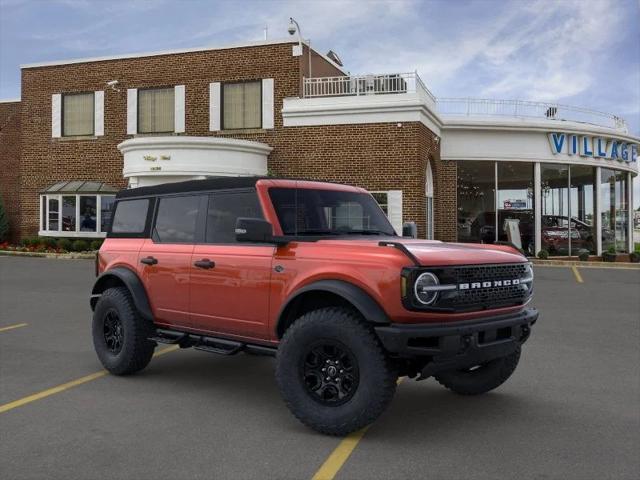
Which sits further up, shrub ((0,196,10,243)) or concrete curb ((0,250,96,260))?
shrub ((0,196,10,243))

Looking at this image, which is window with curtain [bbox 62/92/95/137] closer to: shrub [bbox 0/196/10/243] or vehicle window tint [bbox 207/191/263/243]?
shrub [bbox 0/196/10/243]

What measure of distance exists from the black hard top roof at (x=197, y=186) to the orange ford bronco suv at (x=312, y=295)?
2 cm

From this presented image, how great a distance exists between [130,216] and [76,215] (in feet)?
65.3

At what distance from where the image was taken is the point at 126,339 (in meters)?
6.22

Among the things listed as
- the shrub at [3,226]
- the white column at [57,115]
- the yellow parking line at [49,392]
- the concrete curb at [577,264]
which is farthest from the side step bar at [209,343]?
the shrub at [3,226]

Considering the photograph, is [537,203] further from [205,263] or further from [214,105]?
[205,263]

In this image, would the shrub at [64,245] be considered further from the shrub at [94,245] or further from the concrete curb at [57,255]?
the shrub at [94,245]

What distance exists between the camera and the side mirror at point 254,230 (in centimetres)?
478

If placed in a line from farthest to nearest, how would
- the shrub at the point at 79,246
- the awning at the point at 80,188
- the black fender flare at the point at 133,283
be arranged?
1. the awning at the point at 80,188
2. the shrub at the point at 79,246
3. the black fender flare at the point at 133,283

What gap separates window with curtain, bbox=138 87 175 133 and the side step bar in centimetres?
1989

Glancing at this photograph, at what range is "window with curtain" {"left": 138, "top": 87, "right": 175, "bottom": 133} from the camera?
24.8m

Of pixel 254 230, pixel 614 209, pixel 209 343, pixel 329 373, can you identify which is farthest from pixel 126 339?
pixel 614 209

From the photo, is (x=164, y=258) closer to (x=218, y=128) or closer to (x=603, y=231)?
(x=218, y=128)

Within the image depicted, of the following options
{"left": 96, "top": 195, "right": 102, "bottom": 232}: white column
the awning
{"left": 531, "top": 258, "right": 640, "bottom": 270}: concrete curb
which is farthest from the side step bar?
the awning
